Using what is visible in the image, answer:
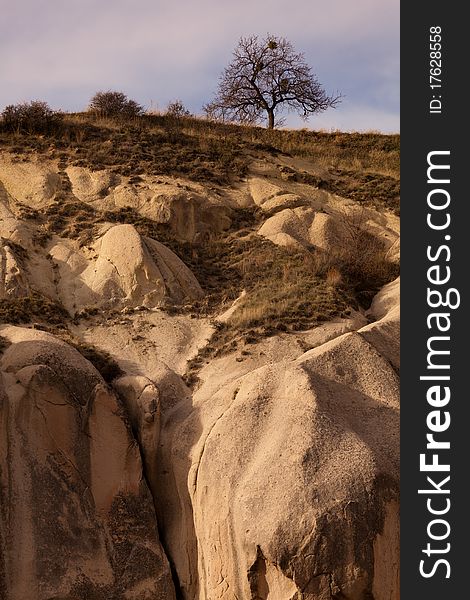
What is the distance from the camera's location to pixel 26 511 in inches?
631

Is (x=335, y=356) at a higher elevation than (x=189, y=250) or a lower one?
lower

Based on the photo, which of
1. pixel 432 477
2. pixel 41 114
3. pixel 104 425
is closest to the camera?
pixel 432 477

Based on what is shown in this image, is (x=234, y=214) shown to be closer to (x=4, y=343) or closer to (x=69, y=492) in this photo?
(x=4, y=343)

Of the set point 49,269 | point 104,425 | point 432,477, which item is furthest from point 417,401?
point 49,269

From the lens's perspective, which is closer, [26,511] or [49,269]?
[26,511]

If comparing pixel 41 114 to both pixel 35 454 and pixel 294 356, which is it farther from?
pixel 35 454

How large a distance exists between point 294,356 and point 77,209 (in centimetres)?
906

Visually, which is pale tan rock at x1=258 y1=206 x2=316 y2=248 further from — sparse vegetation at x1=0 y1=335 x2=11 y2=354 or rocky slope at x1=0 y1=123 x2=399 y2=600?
sparse vegetation at x1=0 y1=335 x2=11 y2=354

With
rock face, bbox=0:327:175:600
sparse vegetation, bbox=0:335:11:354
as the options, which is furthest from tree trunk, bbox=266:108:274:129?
rock face, bbox=0:327:175:600

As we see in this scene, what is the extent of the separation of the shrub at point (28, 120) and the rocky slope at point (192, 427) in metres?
7.38

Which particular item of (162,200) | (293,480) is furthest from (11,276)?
(293,480)

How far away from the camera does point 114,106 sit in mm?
34469

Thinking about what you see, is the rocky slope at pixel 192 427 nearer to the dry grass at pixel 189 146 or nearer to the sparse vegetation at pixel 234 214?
the sparse vegetation at pixel 234 214

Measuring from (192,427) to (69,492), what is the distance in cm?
223
